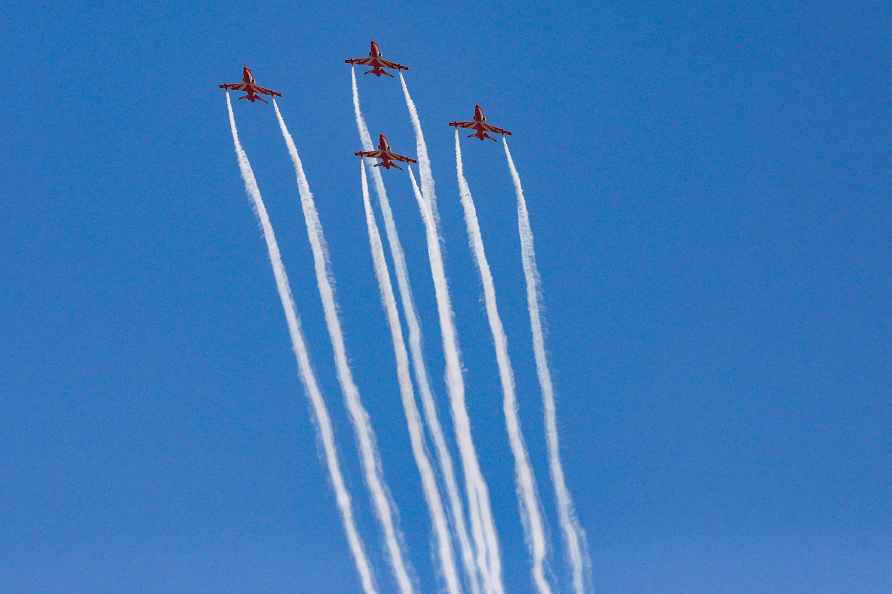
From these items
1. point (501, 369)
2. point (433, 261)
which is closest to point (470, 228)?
point (433, 261)

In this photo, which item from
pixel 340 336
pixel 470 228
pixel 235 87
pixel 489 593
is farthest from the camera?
pixel 235 87

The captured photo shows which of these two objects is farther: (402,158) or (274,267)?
(402,158)

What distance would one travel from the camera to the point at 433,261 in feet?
204

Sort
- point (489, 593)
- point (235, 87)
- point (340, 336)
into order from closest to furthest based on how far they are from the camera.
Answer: point (489, 593) < point (340, 336) < point (235, 87)

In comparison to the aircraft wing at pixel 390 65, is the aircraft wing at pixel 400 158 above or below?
below

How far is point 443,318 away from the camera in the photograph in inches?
2398

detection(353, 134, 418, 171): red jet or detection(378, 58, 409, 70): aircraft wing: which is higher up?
detection(378, 58, 409, 70): aircraft wing

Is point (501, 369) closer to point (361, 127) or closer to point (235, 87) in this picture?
point (361, 127)

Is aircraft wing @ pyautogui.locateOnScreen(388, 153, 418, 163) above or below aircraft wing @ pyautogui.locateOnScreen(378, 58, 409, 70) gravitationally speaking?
below

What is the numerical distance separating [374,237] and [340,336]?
572cm

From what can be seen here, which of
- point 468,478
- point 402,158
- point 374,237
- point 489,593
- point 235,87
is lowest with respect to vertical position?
point 489,593

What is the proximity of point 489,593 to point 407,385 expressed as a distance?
35.9 feet

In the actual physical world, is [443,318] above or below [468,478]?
above

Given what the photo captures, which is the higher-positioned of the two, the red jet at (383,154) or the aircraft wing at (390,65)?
the aircraft wing at (390,65)
